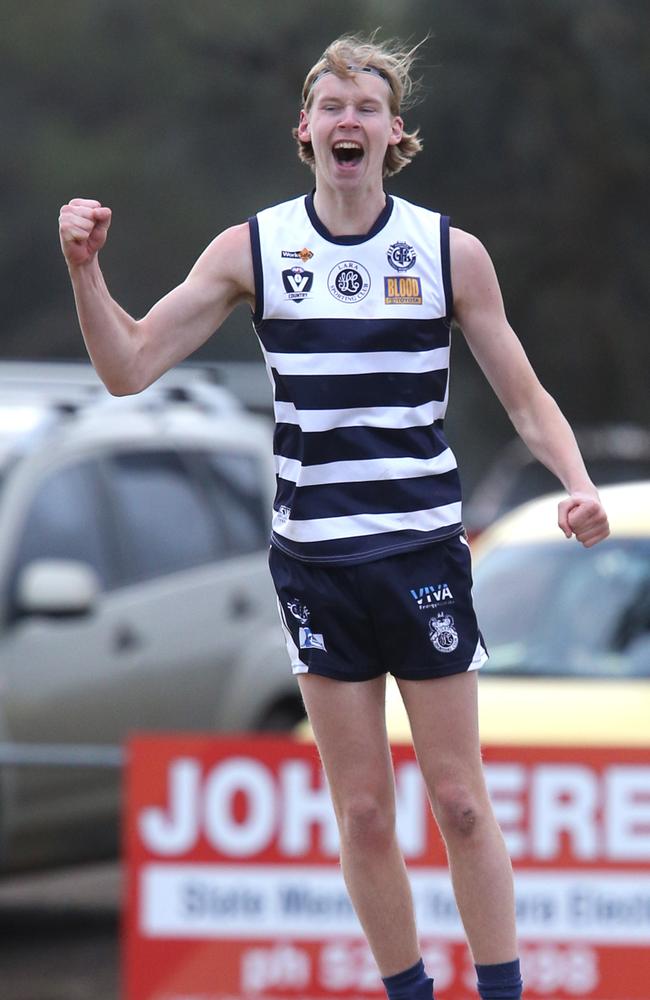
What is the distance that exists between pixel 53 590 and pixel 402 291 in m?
5.09

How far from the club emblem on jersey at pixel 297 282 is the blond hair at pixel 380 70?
234mm

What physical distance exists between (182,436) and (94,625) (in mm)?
1319

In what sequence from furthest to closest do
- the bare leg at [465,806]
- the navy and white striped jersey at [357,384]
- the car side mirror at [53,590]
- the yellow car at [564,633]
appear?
the car side mirror at [53,590]
the yellow car at [564,633]
the bare leg at [465,806]
the navy and white striped jersey at [357,384]

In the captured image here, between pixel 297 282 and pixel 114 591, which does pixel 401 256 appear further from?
pixel 114 591

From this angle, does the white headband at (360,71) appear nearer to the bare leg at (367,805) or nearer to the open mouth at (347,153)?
the open mouth at (347,153)

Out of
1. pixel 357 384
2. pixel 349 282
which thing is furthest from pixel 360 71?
pixel 357 384

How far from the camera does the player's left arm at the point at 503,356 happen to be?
333 centimetres

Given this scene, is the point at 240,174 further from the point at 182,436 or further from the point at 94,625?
the point at 94,625

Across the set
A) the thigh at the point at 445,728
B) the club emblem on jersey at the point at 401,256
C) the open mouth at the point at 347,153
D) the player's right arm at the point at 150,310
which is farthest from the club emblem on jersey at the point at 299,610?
the open mouth at the point at 347,153

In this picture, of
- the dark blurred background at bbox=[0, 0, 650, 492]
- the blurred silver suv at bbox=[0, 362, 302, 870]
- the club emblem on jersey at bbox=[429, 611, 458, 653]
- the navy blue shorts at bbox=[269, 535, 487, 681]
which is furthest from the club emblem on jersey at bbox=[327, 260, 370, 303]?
the dark blurred background at bbox=[0, 0, 650, 492]

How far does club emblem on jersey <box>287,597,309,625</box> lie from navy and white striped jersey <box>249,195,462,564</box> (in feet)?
0.26

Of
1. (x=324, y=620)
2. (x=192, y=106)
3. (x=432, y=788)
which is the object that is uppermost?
(x=192, y=106)

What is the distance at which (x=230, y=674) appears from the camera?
9273mm

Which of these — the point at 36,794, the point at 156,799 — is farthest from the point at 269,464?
the point at 156,799
